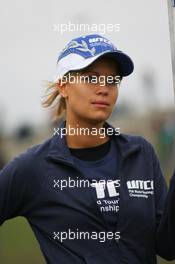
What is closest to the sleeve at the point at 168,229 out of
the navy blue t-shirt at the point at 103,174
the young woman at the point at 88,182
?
the young woman at the point at 88,182

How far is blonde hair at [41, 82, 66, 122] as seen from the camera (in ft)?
3.31

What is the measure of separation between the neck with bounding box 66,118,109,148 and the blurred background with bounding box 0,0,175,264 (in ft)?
0.24

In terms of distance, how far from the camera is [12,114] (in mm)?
1051

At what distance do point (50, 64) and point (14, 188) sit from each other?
34 centimetres

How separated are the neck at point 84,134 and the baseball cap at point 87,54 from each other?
0.44 ft

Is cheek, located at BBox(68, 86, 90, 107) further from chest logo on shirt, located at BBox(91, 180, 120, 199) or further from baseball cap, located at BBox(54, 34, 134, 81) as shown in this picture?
chest logo on shirt, located at BBox(91, 180, 120, 199)

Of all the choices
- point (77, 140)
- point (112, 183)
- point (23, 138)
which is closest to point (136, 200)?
point (112, 183)

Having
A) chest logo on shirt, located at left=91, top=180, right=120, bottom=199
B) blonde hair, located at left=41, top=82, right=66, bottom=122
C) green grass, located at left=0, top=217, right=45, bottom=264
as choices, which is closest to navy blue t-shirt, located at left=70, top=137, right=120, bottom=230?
chest logo on shirt, located at left=91, top=180, right=120, bottom=199

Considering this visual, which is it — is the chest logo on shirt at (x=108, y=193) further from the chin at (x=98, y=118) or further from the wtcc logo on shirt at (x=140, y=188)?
the chin at (x=98, y=118)

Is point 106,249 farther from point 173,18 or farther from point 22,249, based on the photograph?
point 173,18

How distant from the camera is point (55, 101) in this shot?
1.02 m

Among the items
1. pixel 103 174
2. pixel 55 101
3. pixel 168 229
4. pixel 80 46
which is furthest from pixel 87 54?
pixel 168 229

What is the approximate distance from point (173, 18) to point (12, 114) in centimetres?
50

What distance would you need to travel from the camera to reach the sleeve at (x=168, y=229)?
0.89 m
